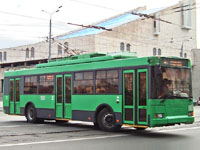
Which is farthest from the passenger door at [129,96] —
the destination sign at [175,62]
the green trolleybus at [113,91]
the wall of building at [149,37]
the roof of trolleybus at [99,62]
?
the wall of building at [149,37]

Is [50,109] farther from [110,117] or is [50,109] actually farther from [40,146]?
[40,146]

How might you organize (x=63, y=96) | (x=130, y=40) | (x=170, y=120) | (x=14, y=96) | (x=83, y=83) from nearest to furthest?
(x=170, y=120) < (x=83, y=83) < (x=63, y=96) < (x=14, y=96) < (x=130, y=40)

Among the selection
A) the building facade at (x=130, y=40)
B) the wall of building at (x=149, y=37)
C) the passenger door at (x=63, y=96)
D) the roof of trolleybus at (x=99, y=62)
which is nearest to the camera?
the roof of trolleybus at (x=99, y=62)

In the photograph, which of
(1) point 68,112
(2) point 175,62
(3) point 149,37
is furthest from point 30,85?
(3) point 149,37

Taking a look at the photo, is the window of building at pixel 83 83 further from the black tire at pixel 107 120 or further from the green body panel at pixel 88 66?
the black tire at pixel 107 120

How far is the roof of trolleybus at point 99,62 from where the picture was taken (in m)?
13.1

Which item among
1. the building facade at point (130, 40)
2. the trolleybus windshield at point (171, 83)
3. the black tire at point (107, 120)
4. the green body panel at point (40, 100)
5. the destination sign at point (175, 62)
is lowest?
the black tire at point (107, 120)

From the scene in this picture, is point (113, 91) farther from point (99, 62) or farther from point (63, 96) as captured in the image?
point (63, 96)

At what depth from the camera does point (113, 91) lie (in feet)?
46.6

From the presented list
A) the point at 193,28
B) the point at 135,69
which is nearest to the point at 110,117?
the point at 135,69

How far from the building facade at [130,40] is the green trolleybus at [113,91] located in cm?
3951

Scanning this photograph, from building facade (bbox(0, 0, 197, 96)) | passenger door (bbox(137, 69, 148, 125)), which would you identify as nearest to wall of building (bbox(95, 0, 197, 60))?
building facade (bbox(0, 0, 197, 96))

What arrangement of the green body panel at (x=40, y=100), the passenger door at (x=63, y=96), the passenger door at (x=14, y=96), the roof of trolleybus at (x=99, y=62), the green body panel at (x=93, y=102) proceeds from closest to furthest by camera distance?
the roof of trolleybus at (x=99, y=62) < the green body panel at (x=93, y=102) < the passenger door at (x=63, y=96) < the green body panel at (x=40, y=100) < the passenger door at (x=14, y=96)

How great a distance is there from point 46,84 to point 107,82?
420 centimetres
